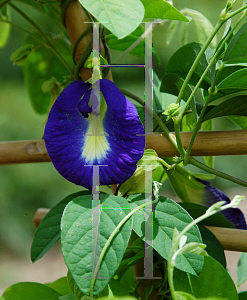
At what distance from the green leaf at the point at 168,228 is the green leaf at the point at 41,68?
1.25 feet

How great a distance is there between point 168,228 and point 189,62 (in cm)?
21

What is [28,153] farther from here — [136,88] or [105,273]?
[136,88]

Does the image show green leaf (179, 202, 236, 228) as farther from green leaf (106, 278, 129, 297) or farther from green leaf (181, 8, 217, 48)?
green leaf (181, 8, 217, 48)

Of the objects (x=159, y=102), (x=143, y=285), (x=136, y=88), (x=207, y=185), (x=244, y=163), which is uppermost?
(x=159, y=102)

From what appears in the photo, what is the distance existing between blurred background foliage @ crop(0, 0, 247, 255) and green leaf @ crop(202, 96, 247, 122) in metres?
2.18

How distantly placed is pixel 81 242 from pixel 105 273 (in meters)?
0.04

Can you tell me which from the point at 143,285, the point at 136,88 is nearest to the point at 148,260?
the point at 143,285

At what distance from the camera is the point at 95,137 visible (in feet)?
1.15

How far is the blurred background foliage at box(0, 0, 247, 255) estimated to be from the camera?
106 inches

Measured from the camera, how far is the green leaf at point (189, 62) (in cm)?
38

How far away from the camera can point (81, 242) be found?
29 centimetres

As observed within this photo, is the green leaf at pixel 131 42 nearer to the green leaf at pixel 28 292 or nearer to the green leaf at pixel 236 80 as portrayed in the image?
the green leaf at pixel 236 80

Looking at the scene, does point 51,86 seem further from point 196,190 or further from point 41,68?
point 196,190

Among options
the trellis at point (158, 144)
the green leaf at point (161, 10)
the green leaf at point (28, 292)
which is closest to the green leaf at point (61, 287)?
the green leaf at point (28, 292)
